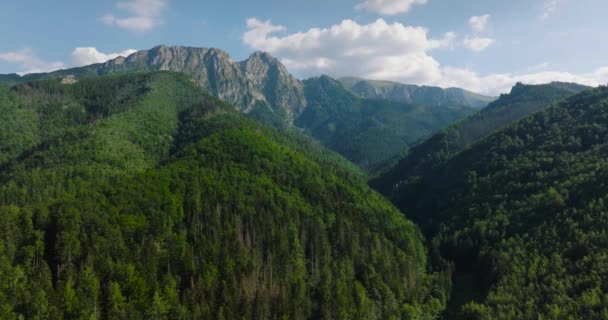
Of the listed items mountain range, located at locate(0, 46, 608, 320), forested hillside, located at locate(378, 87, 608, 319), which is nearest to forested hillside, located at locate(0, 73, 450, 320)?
mountain range, located at locate(0, 46, 608, 320)

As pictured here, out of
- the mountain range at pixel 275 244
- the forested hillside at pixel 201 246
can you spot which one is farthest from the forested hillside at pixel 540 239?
the forested hillside at pixel 201 246

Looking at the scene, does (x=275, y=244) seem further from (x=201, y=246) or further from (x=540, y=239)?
(x=540, y=239)

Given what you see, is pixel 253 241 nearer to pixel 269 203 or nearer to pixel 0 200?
pixel 269 203

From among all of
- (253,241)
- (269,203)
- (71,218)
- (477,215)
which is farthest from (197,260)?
(477,215)

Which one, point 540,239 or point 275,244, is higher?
point 275,244

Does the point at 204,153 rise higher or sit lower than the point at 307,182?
higher

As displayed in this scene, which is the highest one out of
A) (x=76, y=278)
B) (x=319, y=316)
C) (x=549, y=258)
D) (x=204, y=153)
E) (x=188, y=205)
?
(x=204, y=153)

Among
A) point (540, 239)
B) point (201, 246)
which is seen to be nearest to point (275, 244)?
point (201, 246)

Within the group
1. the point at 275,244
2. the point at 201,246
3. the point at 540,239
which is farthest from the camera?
the point at 540,239

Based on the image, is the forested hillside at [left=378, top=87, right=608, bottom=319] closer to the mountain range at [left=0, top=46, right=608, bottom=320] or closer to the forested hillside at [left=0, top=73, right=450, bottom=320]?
the mountain range at [left=0, top=46, right=608, bottom=320]
